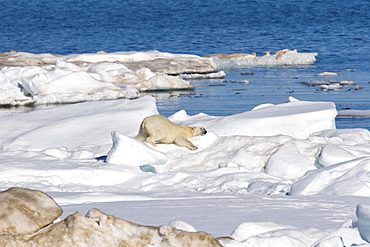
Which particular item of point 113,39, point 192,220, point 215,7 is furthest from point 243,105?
point 215,7

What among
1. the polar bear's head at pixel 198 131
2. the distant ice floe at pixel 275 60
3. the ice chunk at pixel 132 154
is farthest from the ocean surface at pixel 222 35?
the ice chunk at pixel 132 154

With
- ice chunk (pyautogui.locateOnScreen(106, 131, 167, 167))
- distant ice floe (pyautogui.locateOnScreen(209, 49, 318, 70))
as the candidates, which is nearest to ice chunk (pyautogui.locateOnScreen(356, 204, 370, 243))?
ice chunk (pyautogui.locateOnScreen(106, 131, 167, 167))

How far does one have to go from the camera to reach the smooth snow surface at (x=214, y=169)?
4412 millimetres

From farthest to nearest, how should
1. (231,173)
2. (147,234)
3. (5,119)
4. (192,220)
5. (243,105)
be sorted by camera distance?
(243,105), (5,119), (231,173), (192,220), (147,234)

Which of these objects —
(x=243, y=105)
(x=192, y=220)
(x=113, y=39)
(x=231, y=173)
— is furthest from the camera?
(x=113, y=39)

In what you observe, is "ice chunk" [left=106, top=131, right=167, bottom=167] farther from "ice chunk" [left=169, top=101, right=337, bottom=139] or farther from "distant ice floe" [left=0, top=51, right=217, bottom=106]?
"distant ice floe" [left=0, top=51, right=217, bottom=106]

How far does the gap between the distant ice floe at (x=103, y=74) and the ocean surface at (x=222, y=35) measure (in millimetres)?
1230

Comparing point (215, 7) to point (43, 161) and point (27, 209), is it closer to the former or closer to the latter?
point (43, 161)

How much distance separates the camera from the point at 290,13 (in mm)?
60781

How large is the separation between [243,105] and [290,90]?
12.2ft

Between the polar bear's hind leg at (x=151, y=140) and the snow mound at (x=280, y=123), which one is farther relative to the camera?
the snow mound at (x=280, y=123)

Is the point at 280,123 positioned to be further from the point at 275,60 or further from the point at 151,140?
the point at 275,60

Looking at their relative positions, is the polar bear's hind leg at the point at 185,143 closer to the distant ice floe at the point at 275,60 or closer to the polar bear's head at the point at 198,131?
the polar bear's head at the point at 198,131

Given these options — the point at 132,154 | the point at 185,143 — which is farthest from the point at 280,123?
the point at 132,154
